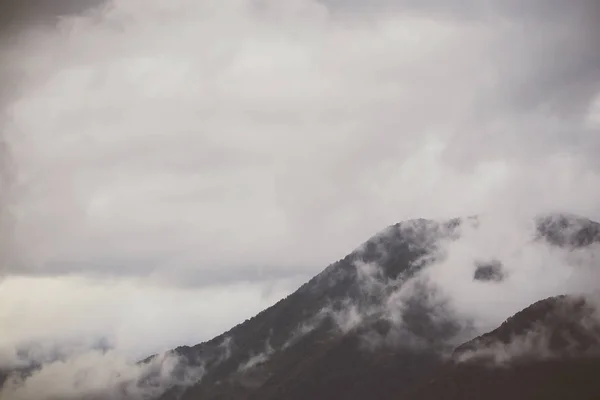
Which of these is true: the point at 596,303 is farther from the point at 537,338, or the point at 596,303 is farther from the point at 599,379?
the point at 599,379

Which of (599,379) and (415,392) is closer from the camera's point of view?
(599,379)

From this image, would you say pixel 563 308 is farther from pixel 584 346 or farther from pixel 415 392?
pixel 415 392

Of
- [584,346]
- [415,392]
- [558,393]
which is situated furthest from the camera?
[415,392]

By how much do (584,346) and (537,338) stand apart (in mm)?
14012

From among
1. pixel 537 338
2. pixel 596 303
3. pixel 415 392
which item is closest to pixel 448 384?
pixel 415 392

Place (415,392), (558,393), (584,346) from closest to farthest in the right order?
(558,393), (584,346), (415,392)

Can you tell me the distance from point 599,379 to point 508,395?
1660 cm

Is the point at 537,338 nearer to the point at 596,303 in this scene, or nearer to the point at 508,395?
the point at 596,303

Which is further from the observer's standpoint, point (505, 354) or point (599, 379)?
point (505, 354)

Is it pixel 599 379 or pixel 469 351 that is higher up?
pixel 469 351

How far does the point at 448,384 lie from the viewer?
178 metres

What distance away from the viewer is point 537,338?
185750 millimetres

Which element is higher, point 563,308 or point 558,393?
point 563,308

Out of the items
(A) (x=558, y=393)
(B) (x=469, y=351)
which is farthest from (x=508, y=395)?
(B) (x=469, y=351)
